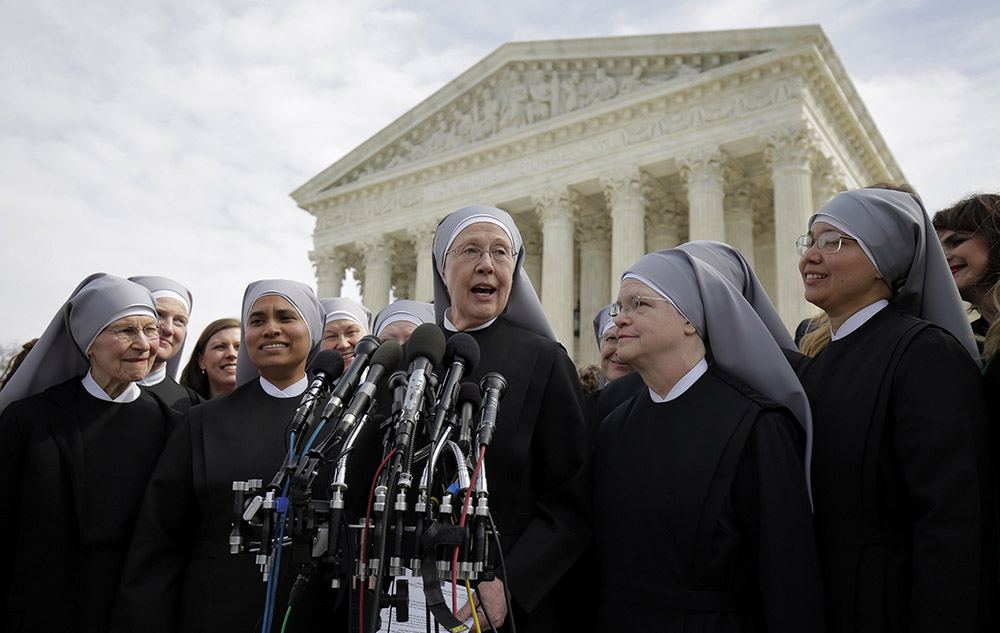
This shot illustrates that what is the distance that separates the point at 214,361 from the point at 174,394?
825 mm

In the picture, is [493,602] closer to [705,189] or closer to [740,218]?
[705,189]

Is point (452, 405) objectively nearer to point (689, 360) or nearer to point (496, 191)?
point (689, 360)

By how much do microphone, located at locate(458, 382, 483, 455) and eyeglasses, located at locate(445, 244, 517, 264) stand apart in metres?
1.11

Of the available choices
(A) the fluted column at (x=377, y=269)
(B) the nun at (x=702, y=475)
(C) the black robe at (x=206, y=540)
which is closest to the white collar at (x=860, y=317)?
(B) the nun at (x=702, y=475)

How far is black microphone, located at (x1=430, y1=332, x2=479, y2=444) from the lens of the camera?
2.14 metres

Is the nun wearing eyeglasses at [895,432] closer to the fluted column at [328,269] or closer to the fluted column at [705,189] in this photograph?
the fluted column at [705,189]

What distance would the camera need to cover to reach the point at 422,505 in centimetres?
202

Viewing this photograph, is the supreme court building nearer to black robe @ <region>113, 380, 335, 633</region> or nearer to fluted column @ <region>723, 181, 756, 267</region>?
fluted column @ <region>723, 181, 756, 267</region>

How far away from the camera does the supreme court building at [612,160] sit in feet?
69.7

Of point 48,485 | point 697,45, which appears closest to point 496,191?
point 697,45

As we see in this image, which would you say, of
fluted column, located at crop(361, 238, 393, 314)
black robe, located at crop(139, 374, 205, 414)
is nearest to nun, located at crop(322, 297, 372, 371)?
black robe, located at crop(139, 374, 205, 414)

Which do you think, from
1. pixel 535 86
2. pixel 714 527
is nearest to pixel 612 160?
pixel 535 86

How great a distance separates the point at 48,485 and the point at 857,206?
13.8ft

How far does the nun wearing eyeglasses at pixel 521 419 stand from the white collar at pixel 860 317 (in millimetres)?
1225
